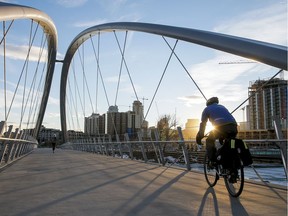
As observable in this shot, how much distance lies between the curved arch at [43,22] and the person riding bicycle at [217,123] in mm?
4565

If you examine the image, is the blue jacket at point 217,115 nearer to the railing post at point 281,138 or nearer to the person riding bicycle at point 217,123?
the person riding bicycle at point 217,123

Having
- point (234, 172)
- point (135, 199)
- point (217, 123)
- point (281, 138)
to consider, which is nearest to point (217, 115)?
point (217, 123)

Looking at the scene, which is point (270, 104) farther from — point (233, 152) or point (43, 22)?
point (43, 22)

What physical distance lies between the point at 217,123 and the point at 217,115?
125 millimetres

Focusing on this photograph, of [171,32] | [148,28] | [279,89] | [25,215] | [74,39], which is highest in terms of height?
[74,39]

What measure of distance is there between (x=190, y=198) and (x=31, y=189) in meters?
2.46

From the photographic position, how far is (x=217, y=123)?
5.71 metres

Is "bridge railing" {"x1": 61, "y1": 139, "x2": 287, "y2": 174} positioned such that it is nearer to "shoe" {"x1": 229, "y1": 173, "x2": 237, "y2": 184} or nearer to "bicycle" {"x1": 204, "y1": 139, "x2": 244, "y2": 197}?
"bicycle" {"x1": 204, "y1": 139, "x2": 244, "y2": 197}

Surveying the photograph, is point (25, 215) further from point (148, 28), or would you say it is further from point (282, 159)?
point (148, 28)

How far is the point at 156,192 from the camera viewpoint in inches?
224

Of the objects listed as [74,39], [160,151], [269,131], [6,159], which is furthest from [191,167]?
[74,39]

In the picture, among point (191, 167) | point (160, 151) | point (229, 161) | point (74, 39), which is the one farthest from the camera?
point (74, 39)

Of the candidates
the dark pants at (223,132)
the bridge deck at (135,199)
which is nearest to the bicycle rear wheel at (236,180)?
the bridge deck at (135,199)

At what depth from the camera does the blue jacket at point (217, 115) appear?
222 inches
